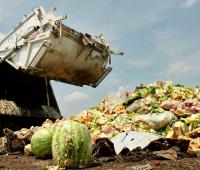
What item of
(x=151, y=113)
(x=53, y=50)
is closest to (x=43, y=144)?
(x=151, y=113)

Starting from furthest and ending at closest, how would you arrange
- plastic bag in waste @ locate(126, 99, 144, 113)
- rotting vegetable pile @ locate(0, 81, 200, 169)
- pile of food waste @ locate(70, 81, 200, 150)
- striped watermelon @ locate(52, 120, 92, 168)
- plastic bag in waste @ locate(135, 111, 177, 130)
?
plastic bag in waste @ locate(126, 99, 144, 113), plastic bag in waste @ locate(135, 111, 177, 130), pile of food waste @ locate(70, 81, 200, 150), rotting vegetable pile @ locate(0, 81, 200, 169), striped watermelon @ locate(52, 120, 92, 168)

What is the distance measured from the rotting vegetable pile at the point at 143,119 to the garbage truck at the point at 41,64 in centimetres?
170

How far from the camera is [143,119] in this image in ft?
31.7

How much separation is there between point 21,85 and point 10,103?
1.27 metres

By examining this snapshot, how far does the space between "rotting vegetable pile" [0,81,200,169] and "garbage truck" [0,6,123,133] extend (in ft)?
5.56

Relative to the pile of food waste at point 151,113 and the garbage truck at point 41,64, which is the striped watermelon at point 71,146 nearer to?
the pile of food waste at point 151,113

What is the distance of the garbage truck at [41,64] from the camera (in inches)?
488

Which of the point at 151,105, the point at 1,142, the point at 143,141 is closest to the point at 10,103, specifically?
the point at 1,142

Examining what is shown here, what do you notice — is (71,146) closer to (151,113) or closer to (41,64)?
(151,113)

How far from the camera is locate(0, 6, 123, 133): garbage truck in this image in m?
12.4

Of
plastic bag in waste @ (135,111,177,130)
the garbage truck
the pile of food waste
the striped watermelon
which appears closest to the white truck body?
the garbage truck

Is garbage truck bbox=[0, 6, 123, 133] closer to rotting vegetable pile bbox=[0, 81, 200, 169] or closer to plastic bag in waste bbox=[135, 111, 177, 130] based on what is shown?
rotting vegetable pile bbox=[0, 81, 200, 169]

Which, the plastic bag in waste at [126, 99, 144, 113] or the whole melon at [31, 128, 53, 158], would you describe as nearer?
the whole melon at [31, 128, 53, 158]

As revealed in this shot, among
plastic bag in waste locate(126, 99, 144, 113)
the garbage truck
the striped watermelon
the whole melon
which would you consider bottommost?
the striped watermelon
